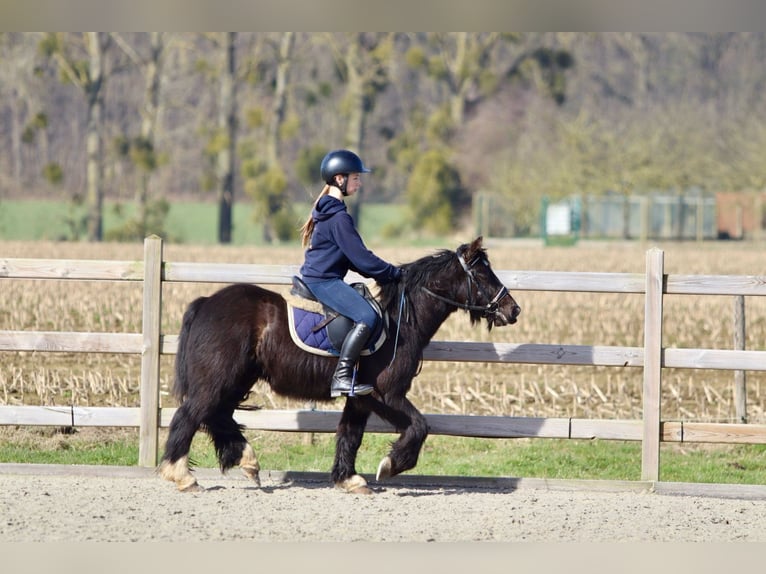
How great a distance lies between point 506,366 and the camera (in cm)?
1411

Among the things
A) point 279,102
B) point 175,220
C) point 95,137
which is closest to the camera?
point 95,137

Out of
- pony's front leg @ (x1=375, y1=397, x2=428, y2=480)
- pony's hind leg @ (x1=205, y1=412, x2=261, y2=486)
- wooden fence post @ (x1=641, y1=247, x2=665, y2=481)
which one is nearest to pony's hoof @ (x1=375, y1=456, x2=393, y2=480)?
pony's front leg @ (x1=375, y1=397, x2=428, y2=480)

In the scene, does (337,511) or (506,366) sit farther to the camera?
(506,366)

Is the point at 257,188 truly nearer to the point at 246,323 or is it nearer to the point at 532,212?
the point at 532,212

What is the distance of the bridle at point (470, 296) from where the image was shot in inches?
300

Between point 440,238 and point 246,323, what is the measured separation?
4802cm

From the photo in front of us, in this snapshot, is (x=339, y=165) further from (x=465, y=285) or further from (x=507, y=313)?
(x=507, y=313)

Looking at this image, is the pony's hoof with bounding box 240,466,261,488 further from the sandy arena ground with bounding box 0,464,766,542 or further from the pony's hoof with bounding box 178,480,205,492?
the pony's hoof with bounding box 178,480,205,492

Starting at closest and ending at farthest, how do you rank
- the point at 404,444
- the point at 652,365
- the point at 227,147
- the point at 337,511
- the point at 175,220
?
the point at 337,511 → the point at 404,444 → the point at 652,365 → the point at 175,220 → the point at 227,147

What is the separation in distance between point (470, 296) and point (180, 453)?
2.15 metres

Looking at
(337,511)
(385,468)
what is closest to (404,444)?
(385,468)

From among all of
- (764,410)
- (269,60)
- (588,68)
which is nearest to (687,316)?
(764,410)

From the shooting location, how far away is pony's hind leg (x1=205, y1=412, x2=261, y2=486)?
7.63m

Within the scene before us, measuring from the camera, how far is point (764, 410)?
11.3 m
